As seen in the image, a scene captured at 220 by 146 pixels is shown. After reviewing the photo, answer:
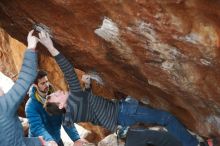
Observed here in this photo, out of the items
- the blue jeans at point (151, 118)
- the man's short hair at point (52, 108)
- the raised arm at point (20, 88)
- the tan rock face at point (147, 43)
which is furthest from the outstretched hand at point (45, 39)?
the blue jeans at point (151, 118)

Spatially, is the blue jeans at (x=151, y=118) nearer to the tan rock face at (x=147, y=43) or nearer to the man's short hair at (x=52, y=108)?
the tan rock face at (x=147, y=43)

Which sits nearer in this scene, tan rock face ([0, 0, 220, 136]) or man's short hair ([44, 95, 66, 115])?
tan rock face ([0, 0, 220, 136])

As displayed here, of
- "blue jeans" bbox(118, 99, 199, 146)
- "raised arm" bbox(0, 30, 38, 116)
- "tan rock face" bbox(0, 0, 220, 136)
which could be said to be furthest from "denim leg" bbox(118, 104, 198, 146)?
"raised arm" bbox(0, 30, 38, 116)

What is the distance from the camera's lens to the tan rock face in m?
4.16

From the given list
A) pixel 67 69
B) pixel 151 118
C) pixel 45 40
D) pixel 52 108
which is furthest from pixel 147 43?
pixel 52 108

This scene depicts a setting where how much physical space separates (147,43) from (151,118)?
1.31 metres

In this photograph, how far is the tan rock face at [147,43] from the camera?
4163mm

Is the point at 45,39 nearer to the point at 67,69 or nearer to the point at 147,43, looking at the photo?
the point at 67,69

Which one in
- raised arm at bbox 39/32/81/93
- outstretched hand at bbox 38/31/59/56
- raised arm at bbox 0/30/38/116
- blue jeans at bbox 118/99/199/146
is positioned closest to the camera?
raised arm at bbox 0/30/38/116

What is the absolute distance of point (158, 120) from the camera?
565cm

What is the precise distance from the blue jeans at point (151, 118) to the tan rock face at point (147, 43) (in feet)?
0.99

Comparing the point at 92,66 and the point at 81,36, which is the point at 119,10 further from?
the point at 92,66

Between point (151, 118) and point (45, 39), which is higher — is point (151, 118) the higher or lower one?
the lower one

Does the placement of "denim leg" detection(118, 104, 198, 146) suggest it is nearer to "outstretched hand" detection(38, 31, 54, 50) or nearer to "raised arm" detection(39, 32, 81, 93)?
"raised arm" detection(39, 32, 81, 93)
